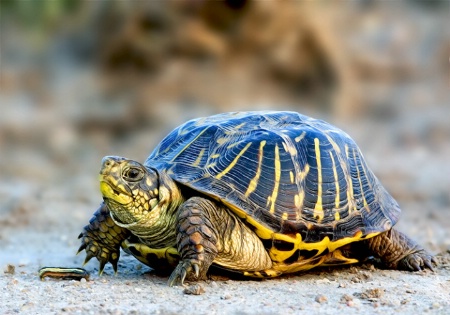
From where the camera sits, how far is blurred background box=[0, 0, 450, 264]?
49.7 ft

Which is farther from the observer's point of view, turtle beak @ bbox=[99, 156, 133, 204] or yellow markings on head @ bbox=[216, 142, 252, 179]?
yellow markings on head @ bbox=[216, 142, 252, 179]

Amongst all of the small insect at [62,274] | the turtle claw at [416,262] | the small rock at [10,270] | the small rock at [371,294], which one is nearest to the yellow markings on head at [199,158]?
the small insect at [62,274]

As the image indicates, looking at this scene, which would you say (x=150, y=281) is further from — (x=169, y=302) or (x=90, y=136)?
(x=90, y=136)

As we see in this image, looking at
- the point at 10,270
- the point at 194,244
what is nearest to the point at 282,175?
the point at 194,244

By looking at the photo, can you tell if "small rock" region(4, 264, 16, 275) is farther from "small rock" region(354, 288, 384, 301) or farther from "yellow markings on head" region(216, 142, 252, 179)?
"small rock" region(354, 288, 384, 301)

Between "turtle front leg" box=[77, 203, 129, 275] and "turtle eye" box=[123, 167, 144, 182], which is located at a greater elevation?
"turtle eye" box=[123, 167, 144, 182]

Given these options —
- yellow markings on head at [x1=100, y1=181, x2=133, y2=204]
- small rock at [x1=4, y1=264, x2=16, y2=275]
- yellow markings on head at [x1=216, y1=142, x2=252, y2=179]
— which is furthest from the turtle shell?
small rock at [x1=4, y1=264, x2=16, y2=275]

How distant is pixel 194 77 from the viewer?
16141 millimetres

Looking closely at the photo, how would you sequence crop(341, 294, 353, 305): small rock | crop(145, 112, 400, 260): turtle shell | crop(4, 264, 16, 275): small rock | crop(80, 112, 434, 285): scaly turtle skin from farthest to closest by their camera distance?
crop(4, 264, 16, 275): small rock, crop(145, 112, 400, 260): turtle shell, crop(80, 112, 434, 285): scaly turtle skin, crop(341, 294, 353, 305): small rock

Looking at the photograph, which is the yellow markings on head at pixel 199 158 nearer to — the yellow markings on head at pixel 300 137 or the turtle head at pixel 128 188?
the turtle head at pixel 128 188

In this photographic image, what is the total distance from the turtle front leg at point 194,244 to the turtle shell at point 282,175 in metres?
0.19

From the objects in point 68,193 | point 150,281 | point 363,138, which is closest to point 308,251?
point 150,281

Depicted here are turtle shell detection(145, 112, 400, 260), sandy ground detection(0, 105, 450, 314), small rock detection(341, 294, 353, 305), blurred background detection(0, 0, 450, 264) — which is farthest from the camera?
blurred background detection(0, 0, 450, 264)

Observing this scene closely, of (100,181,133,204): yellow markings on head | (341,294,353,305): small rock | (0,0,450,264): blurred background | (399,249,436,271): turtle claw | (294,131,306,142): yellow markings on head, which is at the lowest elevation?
(341,294,353,305): small rock
